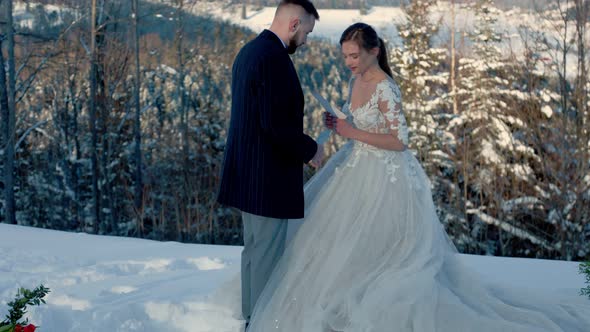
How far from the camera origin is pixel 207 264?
5.14 metres

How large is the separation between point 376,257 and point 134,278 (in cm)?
207

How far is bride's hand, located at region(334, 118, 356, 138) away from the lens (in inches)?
133

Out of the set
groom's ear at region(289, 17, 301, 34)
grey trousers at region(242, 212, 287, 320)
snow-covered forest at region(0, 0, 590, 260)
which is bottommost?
snow-covered forest at region(0, 0, 590, 260)

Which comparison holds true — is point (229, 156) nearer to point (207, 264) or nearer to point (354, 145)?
point (354, 145)

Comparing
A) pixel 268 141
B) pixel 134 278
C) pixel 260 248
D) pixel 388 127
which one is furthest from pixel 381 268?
pixel 134 278

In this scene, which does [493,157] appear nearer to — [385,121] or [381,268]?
[385,121]

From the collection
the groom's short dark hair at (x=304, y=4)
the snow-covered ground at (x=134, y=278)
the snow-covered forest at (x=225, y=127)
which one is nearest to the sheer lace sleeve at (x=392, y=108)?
the groom's short dark hair at (x=304, y=4)

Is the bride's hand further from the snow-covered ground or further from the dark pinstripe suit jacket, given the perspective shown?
the snow-covered ground

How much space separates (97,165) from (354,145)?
14.9m

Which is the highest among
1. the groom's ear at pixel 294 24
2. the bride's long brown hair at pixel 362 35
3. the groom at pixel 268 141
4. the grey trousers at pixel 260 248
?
the groom's ear at pixel 294 24

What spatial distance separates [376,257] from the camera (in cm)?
331

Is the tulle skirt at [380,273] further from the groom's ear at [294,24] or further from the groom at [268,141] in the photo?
the groom's ear at [294,24]

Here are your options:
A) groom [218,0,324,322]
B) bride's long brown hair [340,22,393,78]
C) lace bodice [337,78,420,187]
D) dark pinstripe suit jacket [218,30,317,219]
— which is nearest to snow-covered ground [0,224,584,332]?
groom [218,0,324,322]

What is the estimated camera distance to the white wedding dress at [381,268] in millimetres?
3096
